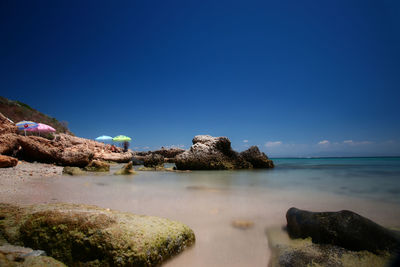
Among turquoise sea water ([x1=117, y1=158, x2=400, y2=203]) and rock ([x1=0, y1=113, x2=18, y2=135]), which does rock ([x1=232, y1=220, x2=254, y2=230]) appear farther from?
rock ([x1=0, y1=113, x2=18, y2=135])

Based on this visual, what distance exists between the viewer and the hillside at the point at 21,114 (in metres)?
24.8

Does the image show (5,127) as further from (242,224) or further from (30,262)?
(242,224)

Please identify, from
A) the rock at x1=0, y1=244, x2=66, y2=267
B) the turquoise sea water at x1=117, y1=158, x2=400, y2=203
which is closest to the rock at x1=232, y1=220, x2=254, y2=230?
the rock at x1=0, y1=244, x2=66, y2=267

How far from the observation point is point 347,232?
173cm

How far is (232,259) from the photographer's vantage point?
1.65m

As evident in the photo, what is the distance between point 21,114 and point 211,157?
98.6ft

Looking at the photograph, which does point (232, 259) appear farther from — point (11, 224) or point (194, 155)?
point (194, 155)

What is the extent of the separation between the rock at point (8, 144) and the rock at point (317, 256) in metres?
10.5

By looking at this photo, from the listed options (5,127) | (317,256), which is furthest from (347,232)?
(5,127)

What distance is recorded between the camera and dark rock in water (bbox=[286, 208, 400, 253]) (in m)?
1.64

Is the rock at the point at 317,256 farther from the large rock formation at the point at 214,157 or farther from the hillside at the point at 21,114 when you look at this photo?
the hillside at the point at 21,114

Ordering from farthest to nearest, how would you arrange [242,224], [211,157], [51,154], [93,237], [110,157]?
[110,157], [211,157], [51,154], [242,224], [93,237]

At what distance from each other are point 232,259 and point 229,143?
33.0 ft

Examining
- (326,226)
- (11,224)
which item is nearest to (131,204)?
(11,224)
